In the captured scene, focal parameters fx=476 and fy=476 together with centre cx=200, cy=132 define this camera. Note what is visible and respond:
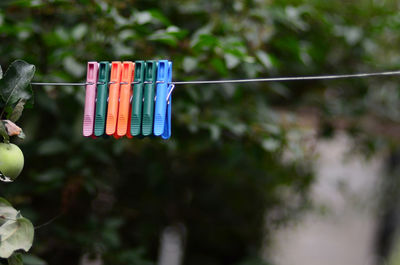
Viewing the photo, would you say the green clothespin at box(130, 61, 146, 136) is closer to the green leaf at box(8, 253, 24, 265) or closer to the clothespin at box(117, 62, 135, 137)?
the clothespin at box(117, 62, 135, 137)

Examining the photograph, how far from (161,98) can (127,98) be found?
0.25 feet

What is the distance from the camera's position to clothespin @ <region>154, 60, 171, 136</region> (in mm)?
1062

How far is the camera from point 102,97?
1085mm

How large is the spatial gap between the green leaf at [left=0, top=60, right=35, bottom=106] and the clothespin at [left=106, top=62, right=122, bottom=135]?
6.9 inches

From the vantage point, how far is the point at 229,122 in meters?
1.82

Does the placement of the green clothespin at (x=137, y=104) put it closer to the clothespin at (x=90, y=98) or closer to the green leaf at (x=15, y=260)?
the clothespin at (x=90, y=98)

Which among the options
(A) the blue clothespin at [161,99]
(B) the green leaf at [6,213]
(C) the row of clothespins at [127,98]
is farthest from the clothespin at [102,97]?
(B) the green leaf at [6,213]

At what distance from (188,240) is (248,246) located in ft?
1.32

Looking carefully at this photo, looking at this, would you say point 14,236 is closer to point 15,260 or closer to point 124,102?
point 15,260

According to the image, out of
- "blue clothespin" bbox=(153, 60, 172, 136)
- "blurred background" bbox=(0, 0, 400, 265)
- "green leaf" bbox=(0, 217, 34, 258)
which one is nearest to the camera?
"green leaf" bbox=(0, 217, 34, 258)

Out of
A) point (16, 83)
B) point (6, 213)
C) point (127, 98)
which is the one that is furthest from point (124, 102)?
point (6, 213)

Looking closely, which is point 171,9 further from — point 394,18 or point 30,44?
point 394,18

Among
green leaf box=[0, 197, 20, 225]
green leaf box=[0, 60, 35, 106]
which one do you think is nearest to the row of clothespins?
green leaf box=[0, 60, 35, 106]

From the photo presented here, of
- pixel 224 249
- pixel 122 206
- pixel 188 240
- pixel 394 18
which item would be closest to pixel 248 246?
pixel 224 249
